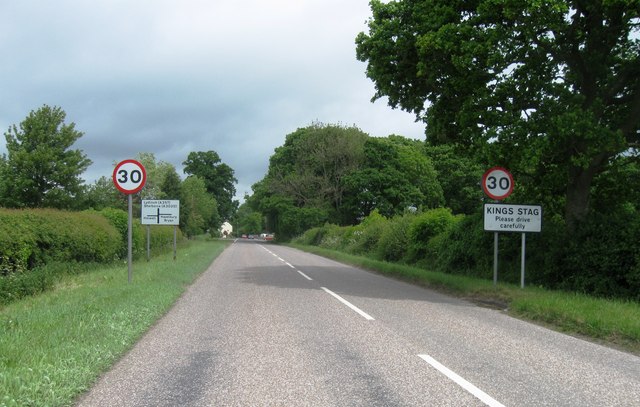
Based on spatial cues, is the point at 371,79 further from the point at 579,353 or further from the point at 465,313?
the point at 579,353

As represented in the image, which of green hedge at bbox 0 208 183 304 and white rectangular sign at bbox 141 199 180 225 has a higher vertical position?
white rectangular sign at bbox 141 199 180 225

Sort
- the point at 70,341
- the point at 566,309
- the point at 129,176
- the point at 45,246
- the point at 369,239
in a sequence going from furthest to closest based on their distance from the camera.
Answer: the point at 369,239 → the point at 45,246 → the point at 129,176 → the point at 566,309 → the point at 70,341

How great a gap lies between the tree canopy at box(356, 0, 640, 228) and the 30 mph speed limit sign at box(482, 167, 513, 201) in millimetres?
346

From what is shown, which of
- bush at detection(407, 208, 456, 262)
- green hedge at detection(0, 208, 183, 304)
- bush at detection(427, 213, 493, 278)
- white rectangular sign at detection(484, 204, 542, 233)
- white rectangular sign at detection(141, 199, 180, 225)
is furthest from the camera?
bush at detection(407, 208, 456, 262)

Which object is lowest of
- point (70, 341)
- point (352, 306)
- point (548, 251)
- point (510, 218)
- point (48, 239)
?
point (352, 306)

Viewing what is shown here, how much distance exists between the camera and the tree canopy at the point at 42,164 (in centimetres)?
3512

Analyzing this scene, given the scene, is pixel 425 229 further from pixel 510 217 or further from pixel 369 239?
pixel 510 217

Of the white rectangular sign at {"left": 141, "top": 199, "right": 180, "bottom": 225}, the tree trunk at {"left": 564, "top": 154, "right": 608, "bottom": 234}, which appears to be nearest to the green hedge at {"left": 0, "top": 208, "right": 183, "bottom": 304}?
the white rectangular sign at {"left": 141, "top": 199, "right": 180, "bottom": 225}

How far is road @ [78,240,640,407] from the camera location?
5016mm

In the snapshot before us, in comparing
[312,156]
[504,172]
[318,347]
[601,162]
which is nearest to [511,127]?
[504,172]

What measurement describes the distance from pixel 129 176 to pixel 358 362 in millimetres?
8749

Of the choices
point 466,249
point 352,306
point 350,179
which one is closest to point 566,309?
point 352,306

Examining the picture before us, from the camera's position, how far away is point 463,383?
5.46 meters

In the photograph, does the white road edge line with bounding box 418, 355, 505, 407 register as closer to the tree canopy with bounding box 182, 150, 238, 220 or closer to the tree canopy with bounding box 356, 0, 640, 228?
the tree canopy with bounding box 356, 0, 640, 228
